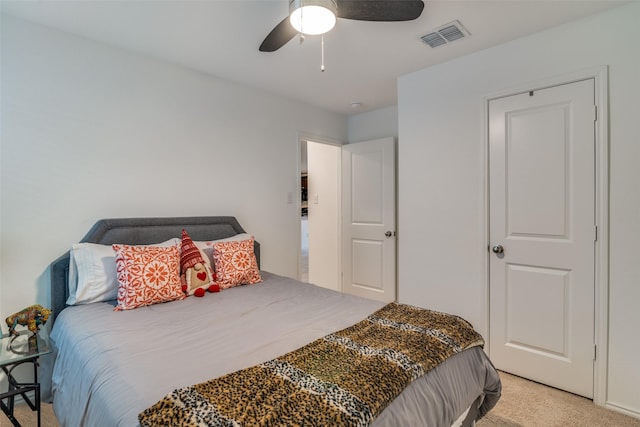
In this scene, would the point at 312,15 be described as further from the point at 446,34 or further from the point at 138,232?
the point at 138,232

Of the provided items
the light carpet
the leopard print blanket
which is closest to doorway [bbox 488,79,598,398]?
the light carpet

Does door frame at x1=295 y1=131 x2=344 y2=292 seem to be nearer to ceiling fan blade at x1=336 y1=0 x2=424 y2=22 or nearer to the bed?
the bed

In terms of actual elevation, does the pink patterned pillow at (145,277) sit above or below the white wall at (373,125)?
below

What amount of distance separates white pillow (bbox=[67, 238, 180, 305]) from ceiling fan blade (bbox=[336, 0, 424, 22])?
6.54 feet

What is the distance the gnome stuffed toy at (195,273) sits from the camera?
2.21m

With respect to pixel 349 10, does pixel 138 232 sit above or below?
below

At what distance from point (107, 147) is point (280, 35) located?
156 cm

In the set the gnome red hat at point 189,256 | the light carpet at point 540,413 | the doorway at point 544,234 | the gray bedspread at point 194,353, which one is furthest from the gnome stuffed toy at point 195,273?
the doorway at point 544,234

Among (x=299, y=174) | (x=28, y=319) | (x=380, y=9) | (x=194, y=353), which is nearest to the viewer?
(x=194, y=353)

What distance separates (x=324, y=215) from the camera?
4562 mm

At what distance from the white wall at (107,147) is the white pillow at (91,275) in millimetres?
239

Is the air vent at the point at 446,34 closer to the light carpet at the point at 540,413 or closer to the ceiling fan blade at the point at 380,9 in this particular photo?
the ceiling fan blade at the point at 380,9

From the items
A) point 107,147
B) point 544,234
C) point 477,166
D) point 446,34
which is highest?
point 446,34

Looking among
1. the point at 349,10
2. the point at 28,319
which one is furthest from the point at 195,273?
the point at 349,10
